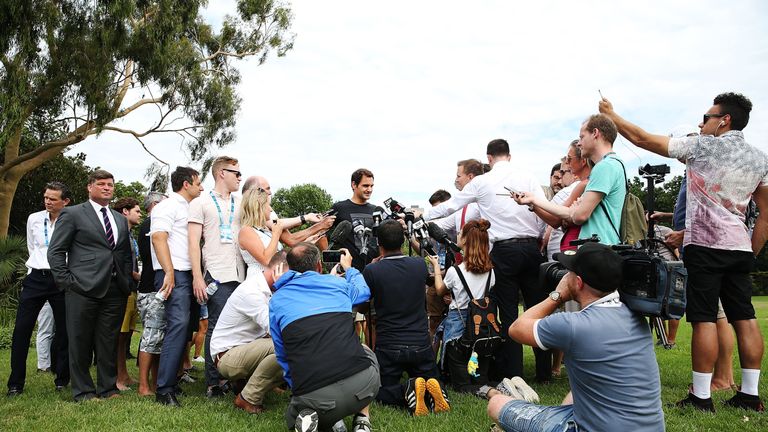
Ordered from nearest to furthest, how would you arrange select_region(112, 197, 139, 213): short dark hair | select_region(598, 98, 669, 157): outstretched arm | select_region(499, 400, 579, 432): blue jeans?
select_region(499, 400, 579, 432): blue jeans < select_region(598, 98, 669, 157): outstretched arm < select_region(112, 197, 139, 213): short dark hair

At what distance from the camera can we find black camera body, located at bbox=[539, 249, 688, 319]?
3059mm

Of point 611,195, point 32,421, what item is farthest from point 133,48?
point 611,195

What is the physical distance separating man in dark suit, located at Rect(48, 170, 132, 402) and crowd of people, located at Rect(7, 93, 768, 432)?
0.05ft

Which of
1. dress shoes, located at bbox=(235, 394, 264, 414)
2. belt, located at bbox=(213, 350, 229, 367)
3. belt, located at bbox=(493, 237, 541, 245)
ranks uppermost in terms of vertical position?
Answer: belt, located at bbox=(493, 237, 541, 245)

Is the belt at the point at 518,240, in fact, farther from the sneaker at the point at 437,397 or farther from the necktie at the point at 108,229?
the necktie at the point at 108,229

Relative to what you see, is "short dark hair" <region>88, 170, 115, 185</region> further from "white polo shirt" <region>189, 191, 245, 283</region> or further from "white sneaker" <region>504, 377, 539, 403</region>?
"white sneaker" <region>504, 377, 539, 403</region>

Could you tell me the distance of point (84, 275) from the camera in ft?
18.4

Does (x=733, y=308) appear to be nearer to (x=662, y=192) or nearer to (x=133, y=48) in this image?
(x=133, y=48)

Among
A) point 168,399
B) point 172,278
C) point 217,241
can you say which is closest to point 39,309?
point 172,278

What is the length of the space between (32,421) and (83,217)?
6.53ft

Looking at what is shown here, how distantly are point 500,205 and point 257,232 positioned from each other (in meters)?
2.54

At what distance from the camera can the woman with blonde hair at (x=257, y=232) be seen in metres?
5.54

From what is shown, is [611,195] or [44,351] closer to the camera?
[611,195]

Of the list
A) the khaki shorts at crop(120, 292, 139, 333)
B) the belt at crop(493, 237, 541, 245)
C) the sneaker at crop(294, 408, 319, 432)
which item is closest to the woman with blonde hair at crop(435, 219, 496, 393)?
the belt at crop(493, 237, 541, 245)
